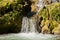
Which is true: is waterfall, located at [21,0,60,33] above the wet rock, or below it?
above

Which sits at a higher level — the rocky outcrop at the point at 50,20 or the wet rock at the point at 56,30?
the rocky outcrop at the point at 50,20

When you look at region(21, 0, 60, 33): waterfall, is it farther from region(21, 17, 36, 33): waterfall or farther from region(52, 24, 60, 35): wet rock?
region(52, 24, 60, 35): wet rock

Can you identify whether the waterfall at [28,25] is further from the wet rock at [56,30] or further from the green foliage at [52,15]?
the wet rock at [56,30]

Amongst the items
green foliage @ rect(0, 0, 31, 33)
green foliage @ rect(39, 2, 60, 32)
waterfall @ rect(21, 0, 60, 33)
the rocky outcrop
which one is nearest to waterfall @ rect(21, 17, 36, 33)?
waterfall @ rect(21, 0, 60, 33)

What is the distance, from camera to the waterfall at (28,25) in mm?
26062

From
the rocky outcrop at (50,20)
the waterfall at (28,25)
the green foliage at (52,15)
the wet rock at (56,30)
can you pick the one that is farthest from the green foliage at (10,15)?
the wet rock at (56,30)

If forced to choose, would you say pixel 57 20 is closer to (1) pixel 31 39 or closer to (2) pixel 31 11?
(1) pixel 31 39

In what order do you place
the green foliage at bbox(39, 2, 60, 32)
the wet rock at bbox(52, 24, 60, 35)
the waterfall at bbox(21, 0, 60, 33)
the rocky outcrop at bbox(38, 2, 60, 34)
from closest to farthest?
the wet rock at bbox(52, 24, 60, 35)
the rocky outcrop at bbox(38, 2, 60, 34)
the green foliage at bbox(39, 2, 60, 32)
the waterfall at bbox(21, 0, 60, 33)

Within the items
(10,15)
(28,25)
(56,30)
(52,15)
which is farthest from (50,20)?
(10,15)

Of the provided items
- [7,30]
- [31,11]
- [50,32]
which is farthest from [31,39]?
[31,11]

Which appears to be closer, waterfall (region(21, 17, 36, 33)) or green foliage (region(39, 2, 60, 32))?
green foliage (region(39, 2, 60, 32))

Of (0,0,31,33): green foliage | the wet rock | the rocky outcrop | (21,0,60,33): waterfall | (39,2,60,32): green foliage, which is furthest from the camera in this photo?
(21,0,60,33): waterfall

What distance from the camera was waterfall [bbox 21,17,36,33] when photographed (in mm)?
26062

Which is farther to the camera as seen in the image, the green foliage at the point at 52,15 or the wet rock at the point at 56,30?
the green foliage at the point at 52,15
